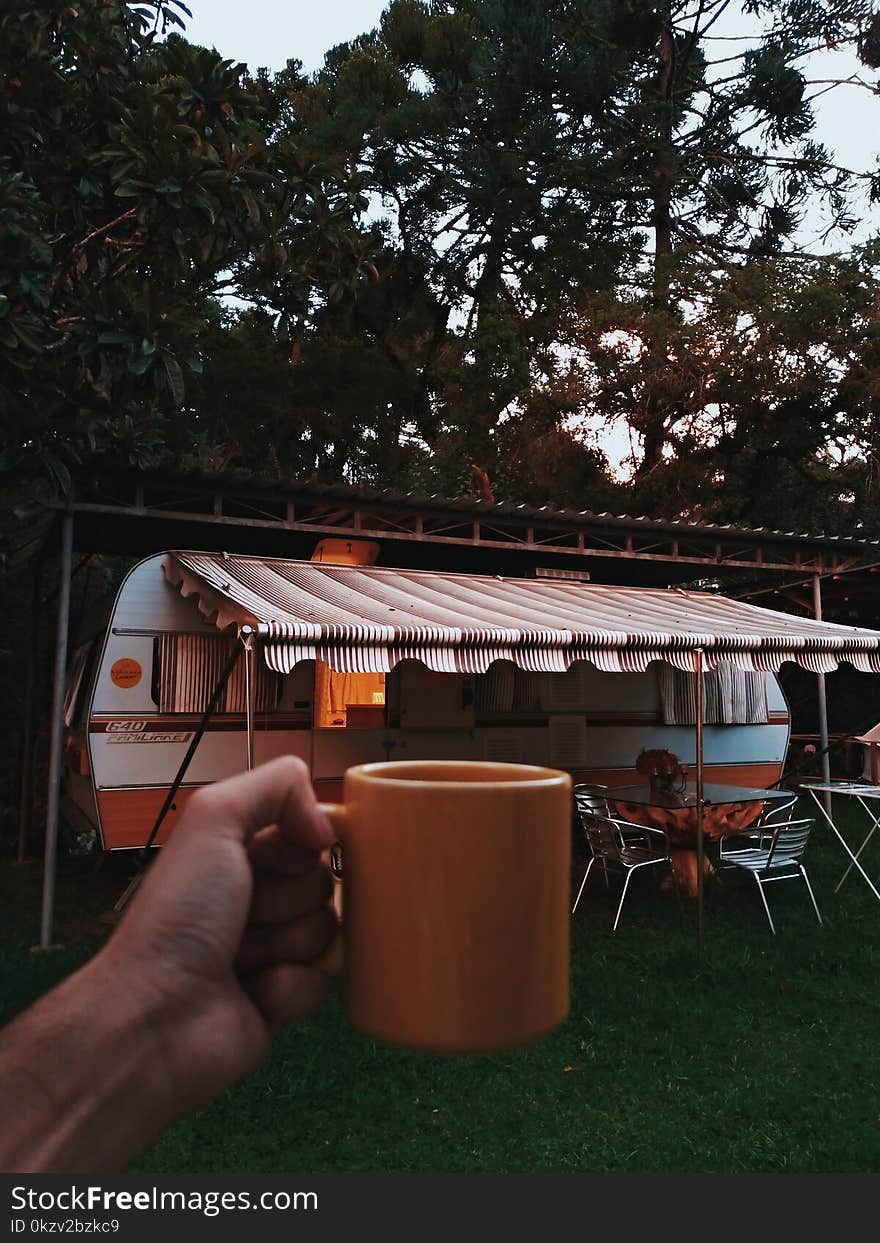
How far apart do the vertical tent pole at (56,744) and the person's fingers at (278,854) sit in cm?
624

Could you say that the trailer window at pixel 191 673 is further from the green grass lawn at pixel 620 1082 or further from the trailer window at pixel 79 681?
the green grass lawn at pixel 620 1082

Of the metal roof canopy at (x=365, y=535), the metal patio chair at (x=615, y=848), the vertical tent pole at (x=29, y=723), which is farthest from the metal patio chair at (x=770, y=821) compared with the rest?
the vertical tent pole at (x=29, y=723)

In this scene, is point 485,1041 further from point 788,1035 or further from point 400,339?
point 400,339

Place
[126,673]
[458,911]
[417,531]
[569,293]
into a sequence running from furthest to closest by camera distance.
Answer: [569,293] → [417,531] → [126,673] → [458,911]

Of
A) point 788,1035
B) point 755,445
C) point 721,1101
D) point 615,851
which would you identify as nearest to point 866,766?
point 755,445

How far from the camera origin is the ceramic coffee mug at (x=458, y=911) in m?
0.77

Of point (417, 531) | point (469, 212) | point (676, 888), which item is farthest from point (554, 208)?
point (676, 888)

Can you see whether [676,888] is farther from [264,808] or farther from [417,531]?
[264,808]

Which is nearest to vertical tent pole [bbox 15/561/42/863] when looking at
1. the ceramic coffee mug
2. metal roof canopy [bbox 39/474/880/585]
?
metal roof canopy [bbox 39/474/880/585]

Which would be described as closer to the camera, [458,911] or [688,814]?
[458,911]

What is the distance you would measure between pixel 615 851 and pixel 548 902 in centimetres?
653

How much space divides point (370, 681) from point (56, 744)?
3395mm
